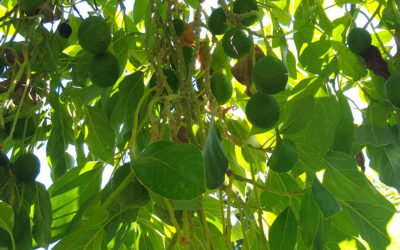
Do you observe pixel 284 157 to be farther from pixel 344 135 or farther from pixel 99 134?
pixel 99 134

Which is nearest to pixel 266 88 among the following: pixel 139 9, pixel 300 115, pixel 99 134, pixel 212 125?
pixel 300 115

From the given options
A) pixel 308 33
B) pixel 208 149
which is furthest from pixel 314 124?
pixel 208 149

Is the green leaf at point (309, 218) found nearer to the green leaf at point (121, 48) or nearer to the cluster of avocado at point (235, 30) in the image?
the cluster of avocado at point (235, 30)

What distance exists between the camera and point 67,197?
111 cm

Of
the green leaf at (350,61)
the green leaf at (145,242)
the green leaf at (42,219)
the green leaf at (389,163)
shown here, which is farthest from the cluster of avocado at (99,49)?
the green leaf at (389,163)

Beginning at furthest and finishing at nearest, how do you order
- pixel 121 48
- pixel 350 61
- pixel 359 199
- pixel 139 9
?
pixel 139 9 < pixel 121 48 < pixel 350 61 < pixel 359 199

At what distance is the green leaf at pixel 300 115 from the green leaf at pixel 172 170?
351mm

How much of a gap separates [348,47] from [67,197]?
2.18ft

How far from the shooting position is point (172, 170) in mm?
659

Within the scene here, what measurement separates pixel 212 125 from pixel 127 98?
42cm

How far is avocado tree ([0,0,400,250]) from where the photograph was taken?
0.90 metres

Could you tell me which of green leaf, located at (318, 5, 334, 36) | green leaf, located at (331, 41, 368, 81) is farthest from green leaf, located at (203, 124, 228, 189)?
green leaf, located at (318, 5, 334, 36)

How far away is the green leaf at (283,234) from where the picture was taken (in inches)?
39.1

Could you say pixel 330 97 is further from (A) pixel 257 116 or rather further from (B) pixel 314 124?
(A) pixel 257 116
